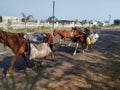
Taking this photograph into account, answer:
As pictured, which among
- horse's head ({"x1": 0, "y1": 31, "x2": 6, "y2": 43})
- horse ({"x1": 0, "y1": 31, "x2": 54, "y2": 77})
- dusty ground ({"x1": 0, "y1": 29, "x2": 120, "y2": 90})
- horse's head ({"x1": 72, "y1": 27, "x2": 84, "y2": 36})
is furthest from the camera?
horse's head ({"x1": 72, "y1": 27, "x2": 84, "y2": 36})

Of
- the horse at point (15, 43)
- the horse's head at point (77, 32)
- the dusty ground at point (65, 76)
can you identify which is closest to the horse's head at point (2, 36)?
the horse at point (15, 43)

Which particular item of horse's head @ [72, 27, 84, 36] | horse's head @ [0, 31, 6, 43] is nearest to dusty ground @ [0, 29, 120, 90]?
horse's head @ [0, 31, 6, 43]

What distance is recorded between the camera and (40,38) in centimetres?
1073

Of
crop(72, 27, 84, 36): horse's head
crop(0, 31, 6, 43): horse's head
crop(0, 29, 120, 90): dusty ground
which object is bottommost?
crop(0, 29, 120, 90): dusty ground

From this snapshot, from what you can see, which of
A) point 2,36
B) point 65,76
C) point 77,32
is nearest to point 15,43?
point 2,36

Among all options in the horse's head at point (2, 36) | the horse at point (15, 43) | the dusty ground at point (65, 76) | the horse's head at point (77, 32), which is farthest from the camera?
the horse's head at point (77, 32)

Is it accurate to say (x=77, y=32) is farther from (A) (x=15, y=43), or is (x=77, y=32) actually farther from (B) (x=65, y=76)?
(B) (x=65, y=76)

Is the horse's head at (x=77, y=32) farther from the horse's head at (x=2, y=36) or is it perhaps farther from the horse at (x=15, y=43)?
the horse's head at (x=2, y=36)

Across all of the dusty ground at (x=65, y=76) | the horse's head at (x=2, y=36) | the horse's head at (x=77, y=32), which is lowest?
the dusty ground at (x=65, y=76)

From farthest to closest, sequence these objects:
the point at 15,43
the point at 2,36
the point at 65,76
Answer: the point at 15,43, the point at 2,36, the point at 65,76

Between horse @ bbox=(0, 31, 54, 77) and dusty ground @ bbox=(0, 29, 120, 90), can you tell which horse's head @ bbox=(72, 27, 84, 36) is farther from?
horse @ bbox=(0, 31, 54, 77)

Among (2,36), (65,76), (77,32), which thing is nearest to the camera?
(65,76)

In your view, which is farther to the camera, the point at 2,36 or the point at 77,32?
the point at 77,32

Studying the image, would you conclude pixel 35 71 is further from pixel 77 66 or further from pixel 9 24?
pixel 9 24
